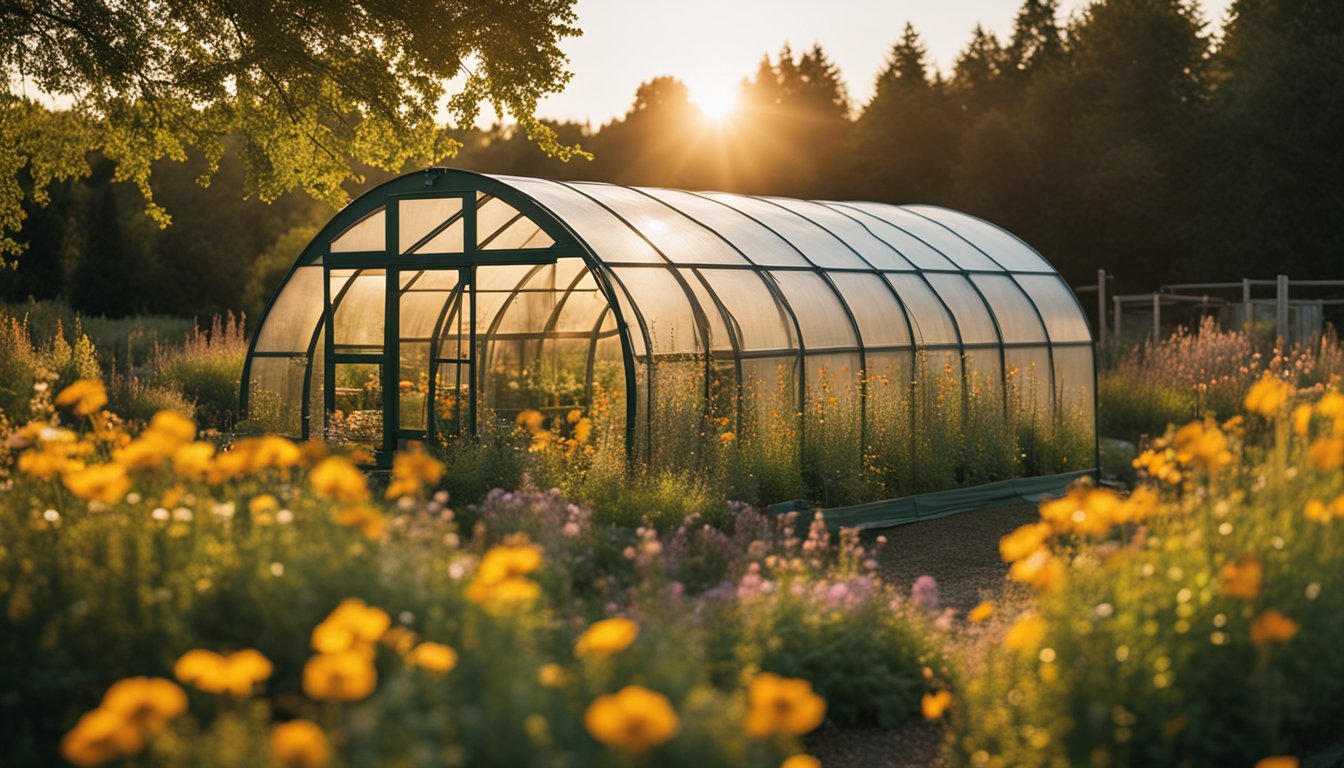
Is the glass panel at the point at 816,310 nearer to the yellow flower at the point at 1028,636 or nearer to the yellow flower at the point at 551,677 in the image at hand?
the yellow flower at the point at 1028,636

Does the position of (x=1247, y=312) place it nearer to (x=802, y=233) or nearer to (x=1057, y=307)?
(x=1057, y=307)

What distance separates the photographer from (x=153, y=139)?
15961 millimetres

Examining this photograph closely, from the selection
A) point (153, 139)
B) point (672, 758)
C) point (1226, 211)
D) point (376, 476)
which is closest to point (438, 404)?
point (376, 476)

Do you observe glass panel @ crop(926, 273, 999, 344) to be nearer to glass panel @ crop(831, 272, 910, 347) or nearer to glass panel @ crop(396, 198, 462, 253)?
glass panel @ crop(831, 272, 910, 347)

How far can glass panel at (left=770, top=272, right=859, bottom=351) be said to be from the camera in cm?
1242

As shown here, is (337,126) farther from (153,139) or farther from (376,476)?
(376,476)

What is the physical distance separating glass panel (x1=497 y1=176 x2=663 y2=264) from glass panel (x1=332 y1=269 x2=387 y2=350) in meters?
2.29

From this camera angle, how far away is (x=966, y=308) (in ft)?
46.7

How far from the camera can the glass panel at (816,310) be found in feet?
40.7

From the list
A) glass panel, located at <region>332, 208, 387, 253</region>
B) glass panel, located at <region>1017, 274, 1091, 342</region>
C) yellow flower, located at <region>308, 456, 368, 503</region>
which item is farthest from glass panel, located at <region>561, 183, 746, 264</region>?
yellow flower, located at <region>308, 456, 368, 503</region>

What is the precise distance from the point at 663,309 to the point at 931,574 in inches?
125

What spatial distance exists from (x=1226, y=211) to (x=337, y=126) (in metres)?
24.2

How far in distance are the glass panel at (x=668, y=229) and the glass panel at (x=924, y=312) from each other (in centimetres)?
204

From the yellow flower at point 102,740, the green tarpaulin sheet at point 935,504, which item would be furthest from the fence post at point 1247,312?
the yellow flower at point 102,740
